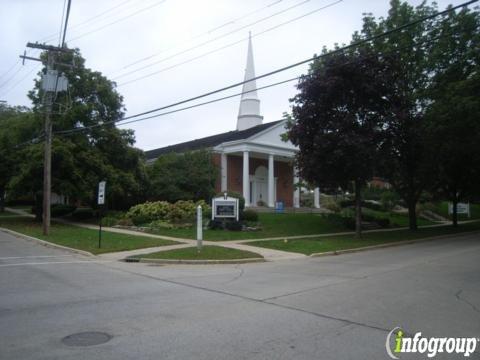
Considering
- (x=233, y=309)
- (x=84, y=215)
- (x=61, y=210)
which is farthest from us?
(x=61, y=210)

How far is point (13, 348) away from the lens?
217 inches

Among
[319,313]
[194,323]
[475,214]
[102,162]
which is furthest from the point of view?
[475,214]

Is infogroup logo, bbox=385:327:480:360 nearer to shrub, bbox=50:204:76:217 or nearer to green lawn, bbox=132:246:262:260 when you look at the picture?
green lawn, bbox=132:246:262:260

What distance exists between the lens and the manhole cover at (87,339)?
5.73 metres

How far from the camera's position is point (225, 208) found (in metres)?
25.8

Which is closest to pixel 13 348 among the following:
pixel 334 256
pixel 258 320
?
pixel 258 320

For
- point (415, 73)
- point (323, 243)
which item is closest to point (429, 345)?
→ point (323, 243)

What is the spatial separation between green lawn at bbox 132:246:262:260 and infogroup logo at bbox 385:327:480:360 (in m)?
9.69

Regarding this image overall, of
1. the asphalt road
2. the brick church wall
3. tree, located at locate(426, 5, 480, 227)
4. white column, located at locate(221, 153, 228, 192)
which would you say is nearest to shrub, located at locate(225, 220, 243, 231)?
tree, located at locate(426, 5, 480, 227)

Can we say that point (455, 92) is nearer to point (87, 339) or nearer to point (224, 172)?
point (87, 339)

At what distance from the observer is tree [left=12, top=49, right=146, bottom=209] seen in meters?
29.9

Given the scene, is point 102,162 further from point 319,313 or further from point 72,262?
point 319,313

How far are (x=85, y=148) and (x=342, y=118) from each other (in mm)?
18901

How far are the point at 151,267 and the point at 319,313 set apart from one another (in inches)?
298
